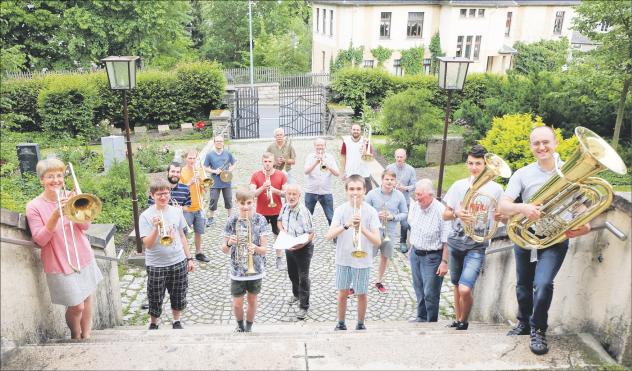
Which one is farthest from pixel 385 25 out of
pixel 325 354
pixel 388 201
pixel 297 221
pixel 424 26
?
pixel 325 354

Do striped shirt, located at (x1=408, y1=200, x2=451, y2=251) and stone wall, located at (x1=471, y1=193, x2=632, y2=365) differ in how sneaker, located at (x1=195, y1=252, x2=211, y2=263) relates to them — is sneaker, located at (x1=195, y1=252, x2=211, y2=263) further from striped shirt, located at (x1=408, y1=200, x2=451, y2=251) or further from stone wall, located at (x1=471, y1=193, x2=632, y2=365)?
stone wall, located at (x1=471, y1=193, x2=632, y2=365)

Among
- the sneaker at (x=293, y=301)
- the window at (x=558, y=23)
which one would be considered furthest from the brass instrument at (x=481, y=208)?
the window at (x=558, y=23)

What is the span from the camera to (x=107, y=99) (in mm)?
17484

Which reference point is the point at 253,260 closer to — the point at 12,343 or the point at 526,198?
the point at 12,343

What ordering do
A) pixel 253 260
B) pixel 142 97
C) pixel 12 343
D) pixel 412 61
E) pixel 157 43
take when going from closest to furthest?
pixel 12 343 < pixel 253 260 < pixel 142 97 < pixel 157 43 < pixel 412 61

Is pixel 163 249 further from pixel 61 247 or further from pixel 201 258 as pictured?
pixel 201 258

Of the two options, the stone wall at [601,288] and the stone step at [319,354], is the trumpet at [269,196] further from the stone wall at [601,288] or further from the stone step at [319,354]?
the stone wall at [601,288]

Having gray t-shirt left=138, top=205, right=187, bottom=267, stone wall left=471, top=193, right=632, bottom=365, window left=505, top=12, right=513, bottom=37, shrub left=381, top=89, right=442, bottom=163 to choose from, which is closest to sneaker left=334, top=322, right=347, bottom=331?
gray t-shirt left=138, top=205, right=187, bottom=267

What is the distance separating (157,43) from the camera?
2817 centimetres

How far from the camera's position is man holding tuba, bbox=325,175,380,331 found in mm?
5059

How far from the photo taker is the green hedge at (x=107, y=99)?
16141 mm

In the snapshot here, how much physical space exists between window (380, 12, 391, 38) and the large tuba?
32.1 metres

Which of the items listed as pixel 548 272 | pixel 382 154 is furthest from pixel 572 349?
pixel 382 154

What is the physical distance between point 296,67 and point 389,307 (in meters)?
35.1
